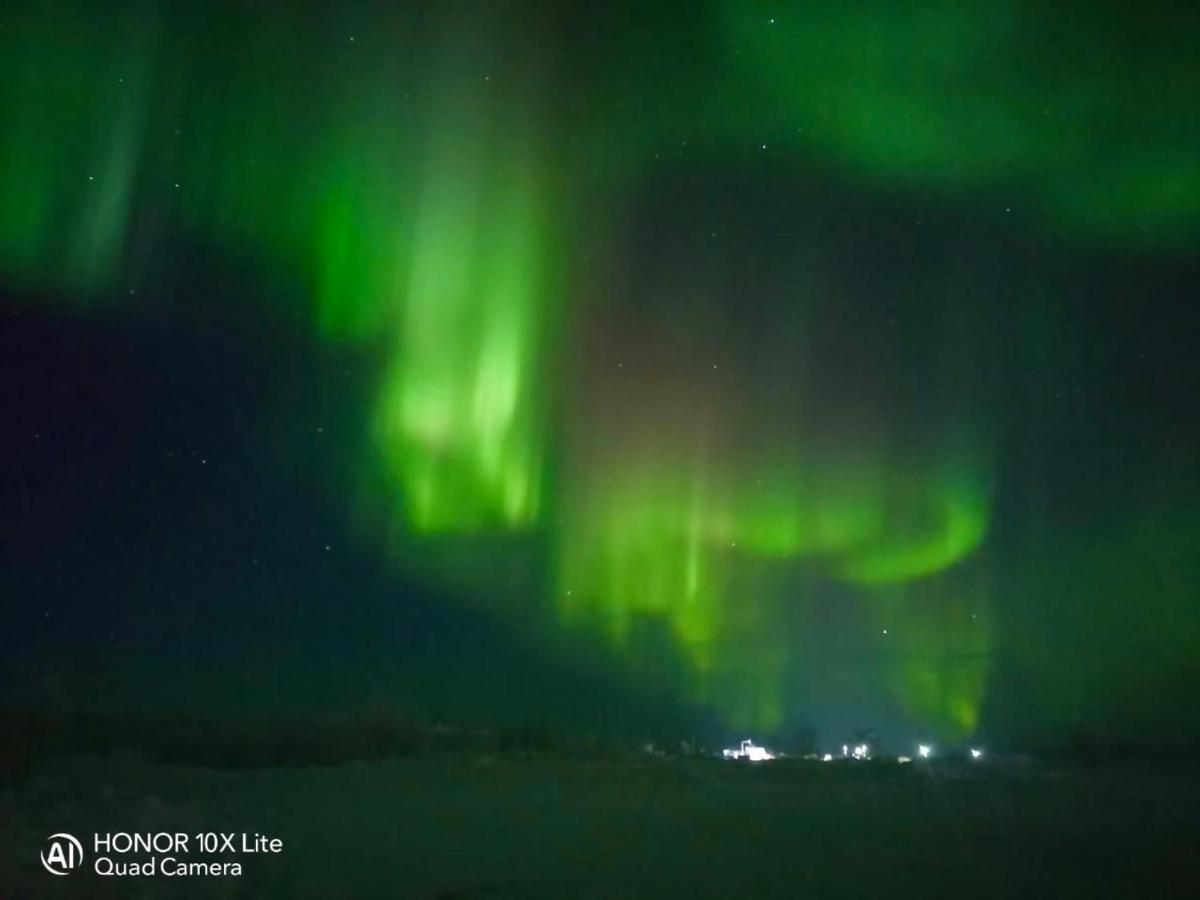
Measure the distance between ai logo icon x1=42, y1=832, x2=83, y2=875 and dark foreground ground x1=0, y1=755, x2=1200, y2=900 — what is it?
87 mm

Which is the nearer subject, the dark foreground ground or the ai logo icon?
the ai logo icon

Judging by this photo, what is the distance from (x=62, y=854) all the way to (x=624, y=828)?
6.27 metres

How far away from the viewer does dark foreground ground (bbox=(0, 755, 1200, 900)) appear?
10617 millimetres

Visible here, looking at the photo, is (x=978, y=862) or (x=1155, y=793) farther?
(x=1155, y=793)

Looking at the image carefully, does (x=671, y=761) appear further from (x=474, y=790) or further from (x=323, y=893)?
(x=323, y=893)

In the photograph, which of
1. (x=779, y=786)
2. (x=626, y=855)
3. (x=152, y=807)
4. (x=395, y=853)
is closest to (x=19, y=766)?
(x=152, y=807)

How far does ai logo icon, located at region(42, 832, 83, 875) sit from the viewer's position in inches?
395

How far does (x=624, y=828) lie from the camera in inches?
507

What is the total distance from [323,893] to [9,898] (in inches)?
110

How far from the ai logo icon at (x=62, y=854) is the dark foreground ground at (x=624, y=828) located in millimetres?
87

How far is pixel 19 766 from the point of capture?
1362 cm

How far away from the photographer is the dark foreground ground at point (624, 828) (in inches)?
418

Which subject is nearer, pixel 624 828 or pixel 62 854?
pixel 62 854

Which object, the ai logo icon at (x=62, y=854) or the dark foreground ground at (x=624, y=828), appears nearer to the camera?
the ai logo icon at (x=62, y=854)
